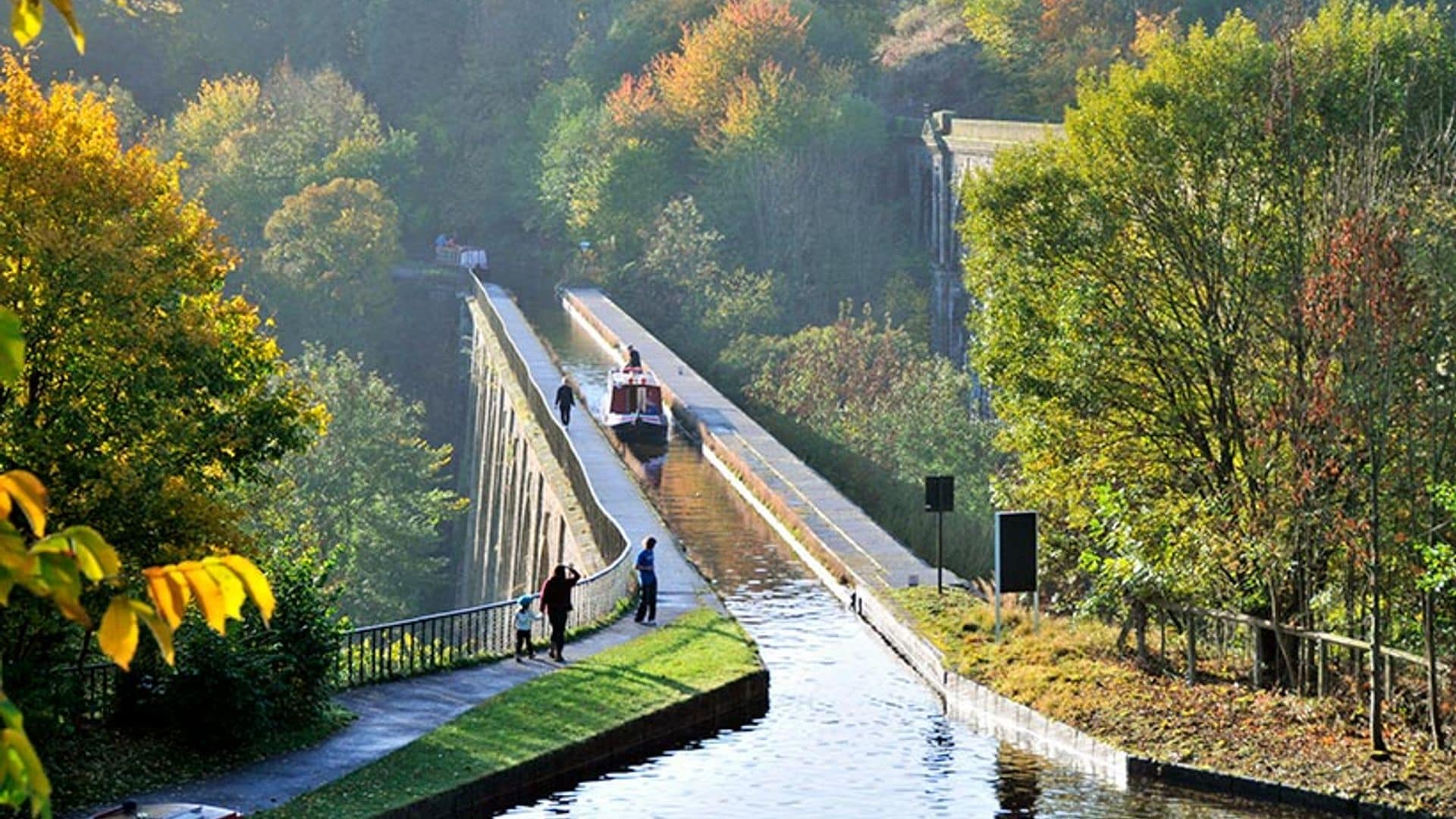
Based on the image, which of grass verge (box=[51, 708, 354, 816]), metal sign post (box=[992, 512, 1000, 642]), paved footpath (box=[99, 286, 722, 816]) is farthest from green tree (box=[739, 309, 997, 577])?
grass verge (box=[51, 708, 354, 816])

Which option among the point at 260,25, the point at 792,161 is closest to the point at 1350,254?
the point at 792,161

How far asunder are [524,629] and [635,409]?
71.2 ft

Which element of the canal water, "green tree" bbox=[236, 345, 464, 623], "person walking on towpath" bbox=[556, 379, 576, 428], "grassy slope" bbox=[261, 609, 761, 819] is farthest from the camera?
"green tree" bbox=[236, 345, 464, 623]

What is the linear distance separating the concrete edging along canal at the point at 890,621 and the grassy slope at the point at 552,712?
2200 millimetres

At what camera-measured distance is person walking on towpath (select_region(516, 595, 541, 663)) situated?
24.9m

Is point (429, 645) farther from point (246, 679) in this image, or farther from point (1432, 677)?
point (1432, 677)

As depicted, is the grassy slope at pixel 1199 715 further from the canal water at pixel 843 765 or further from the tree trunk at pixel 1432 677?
the canal water at pixel 843 765

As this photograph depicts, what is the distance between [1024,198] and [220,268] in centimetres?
998

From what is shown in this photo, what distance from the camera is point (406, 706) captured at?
22.1 meters

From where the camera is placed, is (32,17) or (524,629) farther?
(524,629)

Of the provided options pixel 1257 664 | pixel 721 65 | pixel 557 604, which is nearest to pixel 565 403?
pixel 557 604

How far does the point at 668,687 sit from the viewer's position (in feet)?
75.8

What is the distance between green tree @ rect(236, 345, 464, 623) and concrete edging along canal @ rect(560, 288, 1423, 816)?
10.9 m

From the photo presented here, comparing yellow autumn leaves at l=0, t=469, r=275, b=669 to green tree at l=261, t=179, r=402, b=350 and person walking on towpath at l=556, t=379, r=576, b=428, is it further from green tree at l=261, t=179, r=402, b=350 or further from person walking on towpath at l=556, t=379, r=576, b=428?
green tree at l=261, t=179, r=402, b=350
